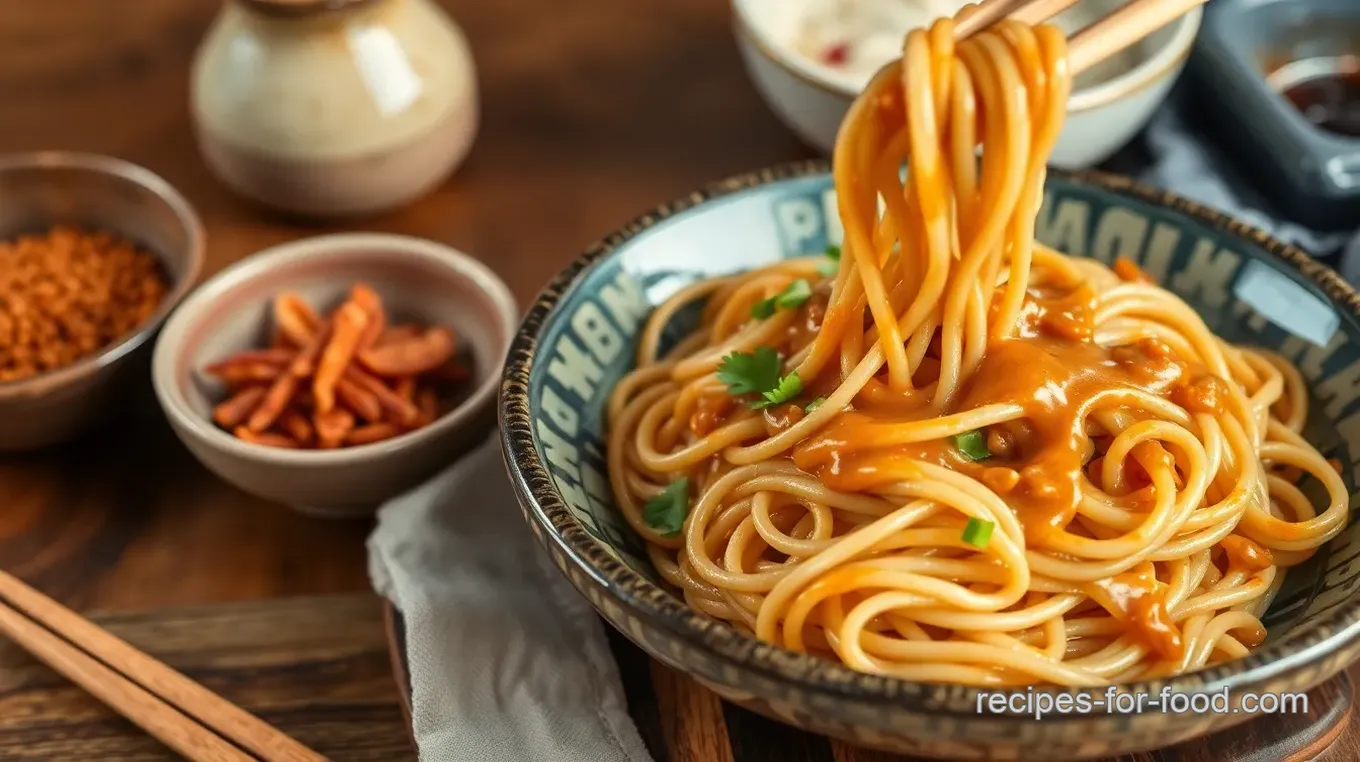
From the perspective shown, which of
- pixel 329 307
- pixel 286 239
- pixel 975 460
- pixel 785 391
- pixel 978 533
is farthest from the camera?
pixel 286 239

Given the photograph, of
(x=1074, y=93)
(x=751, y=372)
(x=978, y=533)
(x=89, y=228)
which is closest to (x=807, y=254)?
(x=751, y=372)

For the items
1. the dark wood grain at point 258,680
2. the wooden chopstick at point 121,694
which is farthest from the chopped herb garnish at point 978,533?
the wooden chopstick at point 121,694

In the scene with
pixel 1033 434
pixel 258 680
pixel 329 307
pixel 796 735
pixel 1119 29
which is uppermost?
pixel 1119 29

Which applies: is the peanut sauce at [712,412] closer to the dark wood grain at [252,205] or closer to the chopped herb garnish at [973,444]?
the chopped herb garnish at [973,444]

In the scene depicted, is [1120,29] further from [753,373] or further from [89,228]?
[89,228]

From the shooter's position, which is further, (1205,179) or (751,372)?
(1205,179)

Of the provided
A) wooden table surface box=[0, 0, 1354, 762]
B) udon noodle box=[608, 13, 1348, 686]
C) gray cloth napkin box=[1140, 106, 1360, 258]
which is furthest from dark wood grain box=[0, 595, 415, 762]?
gray cloth napkin box=[1140, 106, 1360, 258]

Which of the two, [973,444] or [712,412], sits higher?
[973,444]
